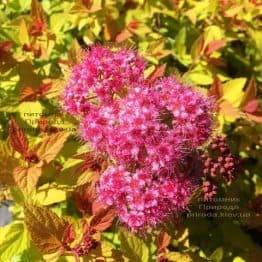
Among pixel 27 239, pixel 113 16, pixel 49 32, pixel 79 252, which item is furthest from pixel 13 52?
pixel 79 252

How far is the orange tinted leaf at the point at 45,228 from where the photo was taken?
1.32 m

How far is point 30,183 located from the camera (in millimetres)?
1447

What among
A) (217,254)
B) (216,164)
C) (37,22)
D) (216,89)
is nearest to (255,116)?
(216,89)

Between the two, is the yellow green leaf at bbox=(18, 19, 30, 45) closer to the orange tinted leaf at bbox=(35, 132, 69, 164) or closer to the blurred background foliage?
the blurred background foliage

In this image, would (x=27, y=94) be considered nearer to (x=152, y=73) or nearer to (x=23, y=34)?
(x=23, y=34)

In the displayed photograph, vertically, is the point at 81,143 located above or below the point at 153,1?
below

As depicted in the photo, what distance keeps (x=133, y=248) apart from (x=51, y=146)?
1.18ft

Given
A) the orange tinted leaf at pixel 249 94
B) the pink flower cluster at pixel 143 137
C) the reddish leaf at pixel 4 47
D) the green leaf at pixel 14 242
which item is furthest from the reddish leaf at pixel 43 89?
the orange tinted leaf at pixel 249 94

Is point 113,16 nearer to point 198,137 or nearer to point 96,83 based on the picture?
point 96,83

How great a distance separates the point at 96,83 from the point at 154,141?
0.25 meters

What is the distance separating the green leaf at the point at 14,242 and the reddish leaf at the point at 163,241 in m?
0.37

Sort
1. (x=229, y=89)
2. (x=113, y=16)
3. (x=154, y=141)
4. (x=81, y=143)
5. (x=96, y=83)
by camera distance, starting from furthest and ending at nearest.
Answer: (x=113, y=16)
(x=229, y=89)
(x=81, y=143)
(x=96, y=83)
(x=154, y=141)

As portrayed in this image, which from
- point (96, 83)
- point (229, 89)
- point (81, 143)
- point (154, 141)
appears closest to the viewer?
point (154, 141)

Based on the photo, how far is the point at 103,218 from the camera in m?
1.42
